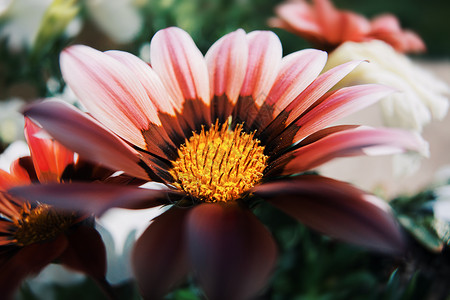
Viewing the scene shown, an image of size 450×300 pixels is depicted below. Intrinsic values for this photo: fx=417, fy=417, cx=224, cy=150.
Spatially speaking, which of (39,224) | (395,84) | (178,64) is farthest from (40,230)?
(395,84)

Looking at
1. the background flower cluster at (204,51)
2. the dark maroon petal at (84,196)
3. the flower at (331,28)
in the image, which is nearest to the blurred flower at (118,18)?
the background flower cluster at (204,51)

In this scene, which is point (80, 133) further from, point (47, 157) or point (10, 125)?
point (10, 125)

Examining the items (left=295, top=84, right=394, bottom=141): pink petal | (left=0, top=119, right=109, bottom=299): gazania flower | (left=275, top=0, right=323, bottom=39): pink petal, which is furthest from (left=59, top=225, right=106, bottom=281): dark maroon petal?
(left=275, top=0, right=323, bottom=39): pink petal

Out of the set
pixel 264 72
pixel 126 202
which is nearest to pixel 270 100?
pixel 264 72

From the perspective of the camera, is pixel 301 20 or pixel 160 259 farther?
pixel 301 20

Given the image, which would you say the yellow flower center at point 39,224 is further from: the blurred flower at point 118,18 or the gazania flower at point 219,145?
the blurred flower at point 118,18

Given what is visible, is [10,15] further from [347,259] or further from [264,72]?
[347,259]
